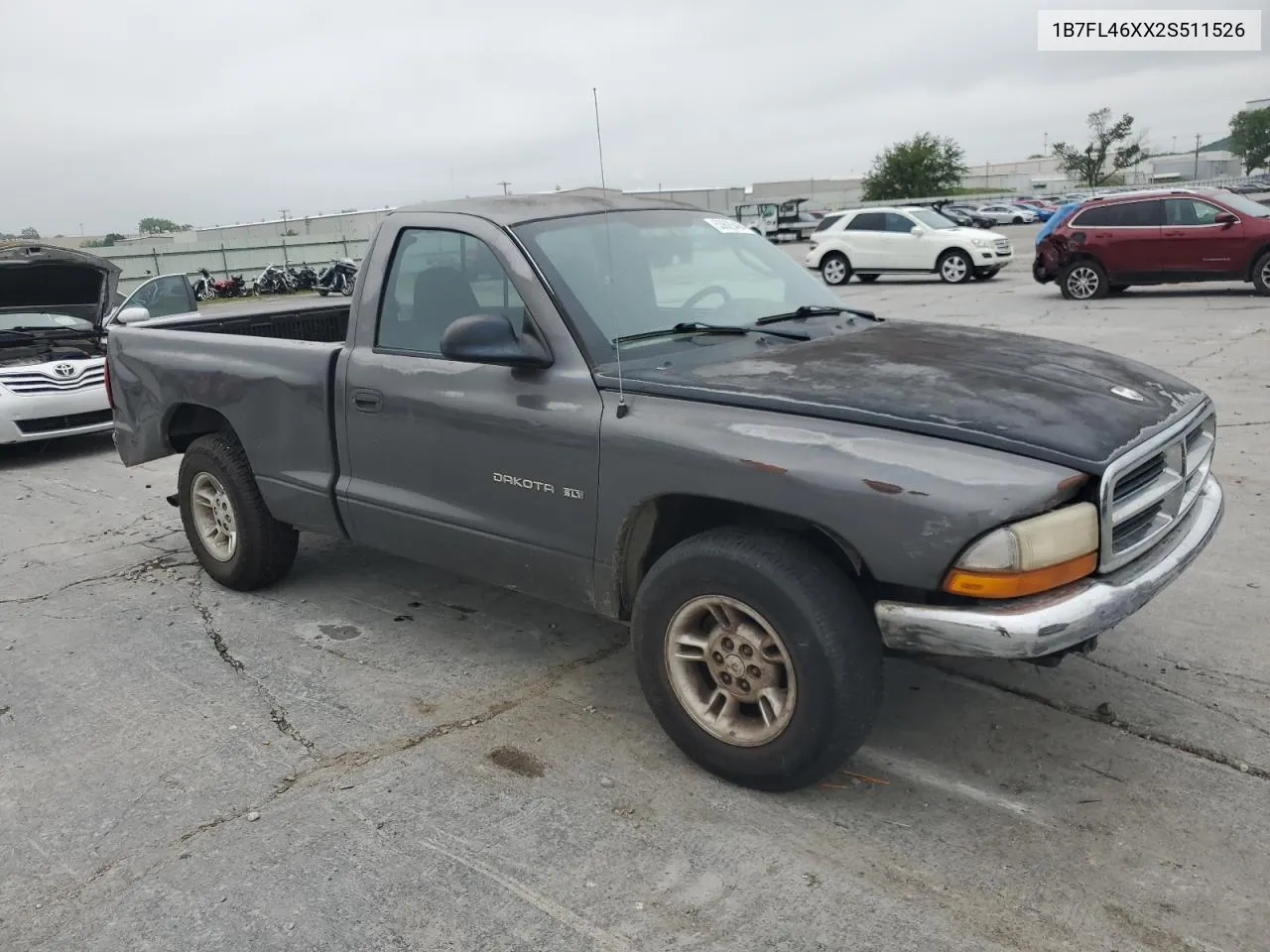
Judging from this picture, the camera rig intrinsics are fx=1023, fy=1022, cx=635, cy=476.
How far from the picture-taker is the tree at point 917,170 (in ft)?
221

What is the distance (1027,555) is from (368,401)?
2636 millimetres

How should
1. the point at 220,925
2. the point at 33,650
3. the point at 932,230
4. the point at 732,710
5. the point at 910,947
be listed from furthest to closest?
the point at 932,230 → the point at 33,650 → the point at 732,710 → the point at 220,925 → the point at 910,947

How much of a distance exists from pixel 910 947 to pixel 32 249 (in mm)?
9353

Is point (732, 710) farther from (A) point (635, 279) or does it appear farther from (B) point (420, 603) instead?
(B) point (420, 603)

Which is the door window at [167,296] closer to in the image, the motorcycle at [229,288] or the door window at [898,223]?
the door window at [898,223]

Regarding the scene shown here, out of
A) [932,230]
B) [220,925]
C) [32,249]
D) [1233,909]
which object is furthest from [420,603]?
[932,230]

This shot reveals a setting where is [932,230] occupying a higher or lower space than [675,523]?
higher

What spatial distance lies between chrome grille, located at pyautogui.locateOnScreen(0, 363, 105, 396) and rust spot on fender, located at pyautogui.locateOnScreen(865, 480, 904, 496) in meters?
8.27

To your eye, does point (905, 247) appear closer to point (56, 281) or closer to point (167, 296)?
point (167, 296)

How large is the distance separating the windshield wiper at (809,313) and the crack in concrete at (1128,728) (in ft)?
4.79

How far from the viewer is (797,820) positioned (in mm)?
3053

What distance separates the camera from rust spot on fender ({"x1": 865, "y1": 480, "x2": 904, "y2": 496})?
2709mm

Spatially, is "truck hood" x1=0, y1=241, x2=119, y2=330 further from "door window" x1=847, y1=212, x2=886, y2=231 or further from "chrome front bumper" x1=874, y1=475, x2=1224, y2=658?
"door window" x1=847, y1=212, x2=886, y2=231

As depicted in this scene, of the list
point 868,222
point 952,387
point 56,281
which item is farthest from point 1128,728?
point 868,222
